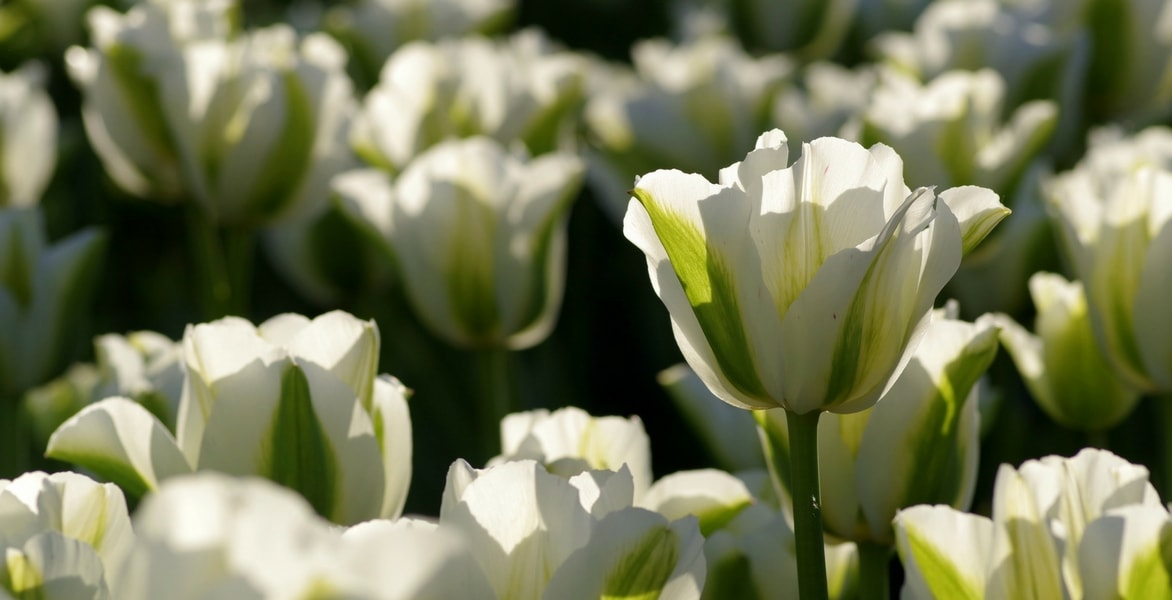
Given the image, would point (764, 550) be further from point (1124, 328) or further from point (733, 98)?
point (733, 98)

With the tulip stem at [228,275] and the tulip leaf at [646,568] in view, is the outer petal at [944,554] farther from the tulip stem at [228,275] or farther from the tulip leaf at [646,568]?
the tulip stem at [228,275]

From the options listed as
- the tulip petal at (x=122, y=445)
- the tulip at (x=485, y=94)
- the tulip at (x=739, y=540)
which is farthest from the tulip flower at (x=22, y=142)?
the tulip at (x=739, y=540)

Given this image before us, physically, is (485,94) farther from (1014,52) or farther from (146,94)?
(1014,52)

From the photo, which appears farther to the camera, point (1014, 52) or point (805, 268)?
point (1014, 52)

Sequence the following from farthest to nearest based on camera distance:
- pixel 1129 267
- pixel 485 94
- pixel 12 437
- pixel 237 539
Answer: pixel 485 94, pixel 12 437, pixel 1129 267, pixel 237 539

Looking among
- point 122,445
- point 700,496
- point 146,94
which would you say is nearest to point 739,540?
point 700,496

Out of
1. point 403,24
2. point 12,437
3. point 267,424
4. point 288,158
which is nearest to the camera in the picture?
point 267,424
